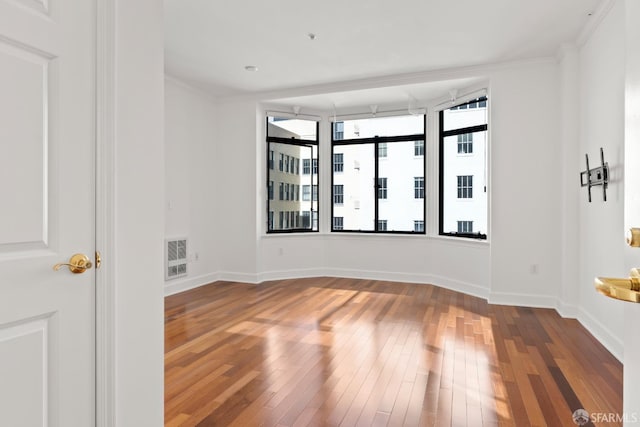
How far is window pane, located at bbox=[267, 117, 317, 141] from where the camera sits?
6.36 m

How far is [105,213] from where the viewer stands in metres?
1.44

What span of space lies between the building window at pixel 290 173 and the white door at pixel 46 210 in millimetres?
4887

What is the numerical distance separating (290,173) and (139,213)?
196 inches

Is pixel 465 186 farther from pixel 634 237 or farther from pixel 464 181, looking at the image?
pixel 634 237

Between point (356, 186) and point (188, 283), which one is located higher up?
point (356, 186)

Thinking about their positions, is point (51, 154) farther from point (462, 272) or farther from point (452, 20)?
point (462, 272)

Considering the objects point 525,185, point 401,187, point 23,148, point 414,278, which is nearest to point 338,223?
point 401,187

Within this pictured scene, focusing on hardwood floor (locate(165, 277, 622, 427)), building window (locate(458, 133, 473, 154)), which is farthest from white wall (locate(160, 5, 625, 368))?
building window (locate(458, 133, 473, 154))

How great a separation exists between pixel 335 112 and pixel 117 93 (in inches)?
210

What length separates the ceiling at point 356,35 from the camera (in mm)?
3377

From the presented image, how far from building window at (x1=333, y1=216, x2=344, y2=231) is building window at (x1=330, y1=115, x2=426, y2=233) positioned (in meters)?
0.04

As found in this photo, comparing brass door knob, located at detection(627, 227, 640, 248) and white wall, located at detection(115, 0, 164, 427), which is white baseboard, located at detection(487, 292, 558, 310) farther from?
brass door knob, located at detection(627, 227, 640, 248)

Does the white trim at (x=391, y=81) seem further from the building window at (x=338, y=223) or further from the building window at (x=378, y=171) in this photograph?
the building window at (x=338, y=223)

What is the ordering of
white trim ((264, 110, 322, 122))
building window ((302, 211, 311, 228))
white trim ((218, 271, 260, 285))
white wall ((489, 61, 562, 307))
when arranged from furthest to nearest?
1. building window ((302, 211, 311, 228))
2. white trim ((264, 110, 322, 122))
3. white trim ((218, 271, 260, 285))
4. white wall ((489, 61, 562, 307))
